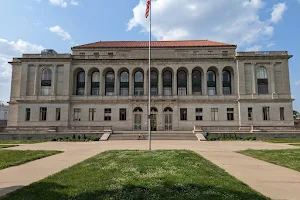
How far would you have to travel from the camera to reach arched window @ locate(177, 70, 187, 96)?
48853 mm

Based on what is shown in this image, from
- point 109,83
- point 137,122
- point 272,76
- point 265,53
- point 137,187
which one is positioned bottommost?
point 137,187

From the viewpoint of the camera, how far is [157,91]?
48.8 metres

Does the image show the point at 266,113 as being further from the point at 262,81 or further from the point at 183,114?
the point at 183,114

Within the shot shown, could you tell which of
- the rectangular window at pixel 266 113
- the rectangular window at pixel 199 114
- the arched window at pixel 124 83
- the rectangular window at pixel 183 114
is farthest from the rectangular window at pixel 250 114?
the arched window at pixel 124 83

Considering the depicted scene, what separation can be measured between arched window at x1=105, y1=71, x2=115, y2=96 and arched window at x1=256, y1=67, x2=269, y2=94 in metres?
31.6

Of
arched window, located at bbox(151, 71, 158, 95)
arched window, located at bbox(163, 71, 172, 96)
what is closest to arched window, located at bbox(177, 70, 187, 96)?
arched window, located at bbox(163, 71, 172, 96)

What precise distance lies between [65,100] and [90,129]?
10.4 metres

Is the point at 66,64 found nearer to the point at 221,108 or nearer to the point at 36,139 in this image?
the point at 36,139

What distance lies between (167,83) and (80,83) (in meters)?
19.8

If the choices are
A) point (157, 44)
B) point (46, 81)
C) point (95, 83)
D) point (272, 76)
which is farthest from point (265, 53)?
point (46, 81)

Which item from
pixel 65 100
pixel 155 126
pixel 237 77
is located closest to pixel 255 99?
pixel 237 77

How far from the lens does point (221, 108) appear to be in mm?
46125

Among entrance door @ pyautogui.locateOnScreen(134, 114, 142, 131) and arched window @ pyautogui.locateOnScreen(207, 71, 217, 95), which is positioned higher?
arched window @ pyautogui.locateOnScreen(207, 71, 217, 95)

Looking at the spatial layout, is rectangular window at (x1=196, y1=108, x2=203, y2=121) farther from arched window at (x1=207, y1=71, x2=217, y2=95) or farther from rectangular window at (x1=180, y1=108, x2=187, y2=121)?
arched window at (x1=207, y1=71, x2=217, y2=95)
